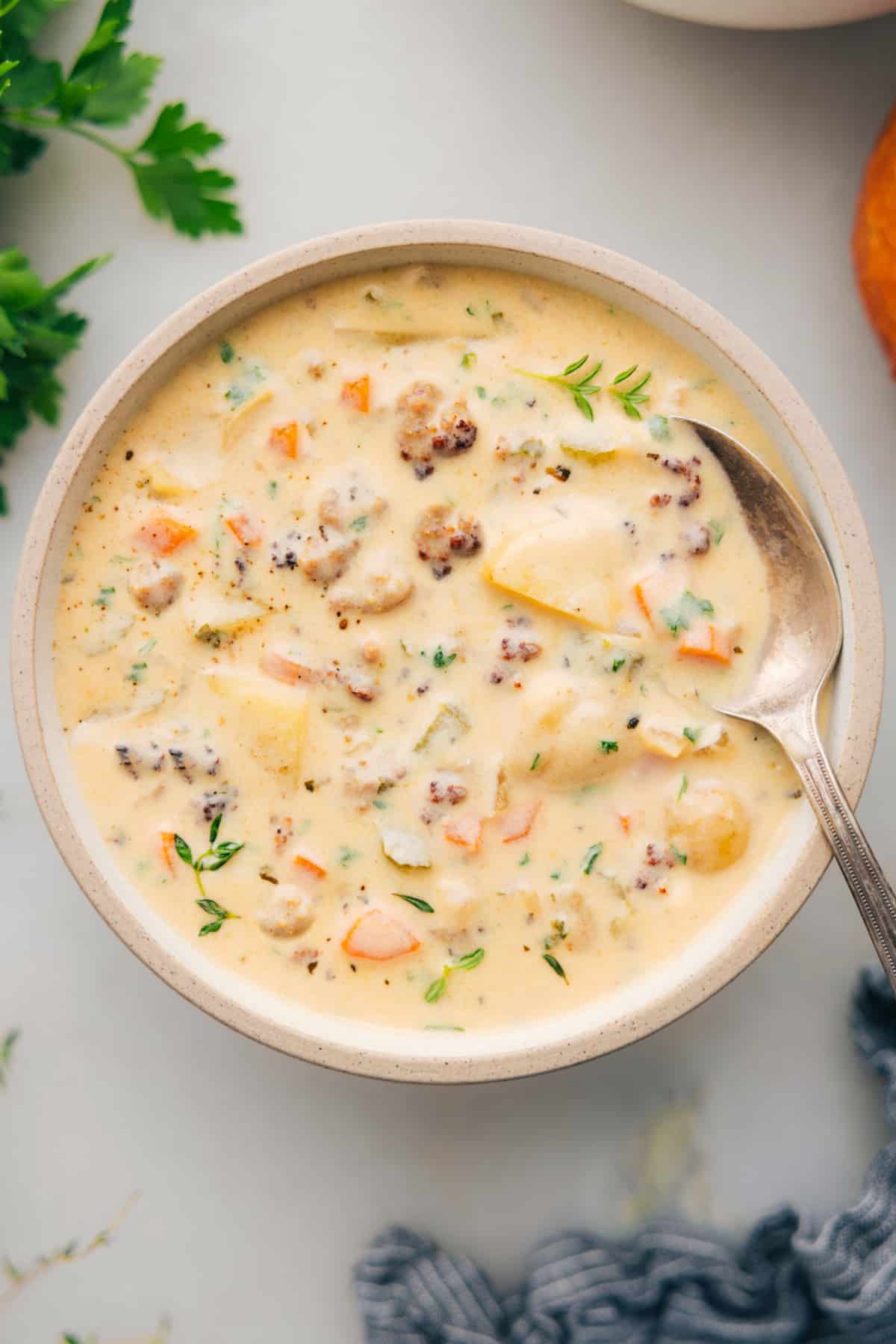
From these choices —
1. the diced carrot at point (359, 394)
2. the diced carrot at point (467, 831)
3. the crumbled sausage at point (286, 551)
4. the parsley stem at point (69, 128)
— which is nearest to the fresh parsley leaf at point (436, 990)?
the diced carrot at point (467, 831)

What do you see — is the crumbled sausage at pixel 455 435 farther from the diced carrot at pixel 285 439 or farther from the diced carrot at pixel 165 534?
the diced carrot at pixel 165 534

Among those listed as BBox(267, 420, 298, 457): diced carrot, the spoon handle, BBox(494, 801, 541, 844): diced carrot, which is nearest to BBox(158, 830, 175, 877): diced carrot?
BBox(494, 801, 541, 844): diced carrot

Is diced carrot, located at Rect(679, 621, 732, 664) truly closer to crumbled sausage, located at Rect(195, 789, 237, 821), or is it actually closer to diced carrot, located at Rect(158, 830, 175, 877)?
crumbled sausage, located at Rect(195, 789, 237, 821)

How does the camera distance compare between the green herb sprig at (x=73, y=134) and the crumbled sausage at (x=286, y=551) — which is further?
the green herb sprig at (x=73, y=134)

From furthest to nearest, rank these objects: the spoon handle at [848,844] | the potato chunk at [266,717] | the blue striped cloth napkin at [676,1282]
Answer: the blue striped cloth napkin at [676,1282]
the potato chunk at [266,717]
the spoon handle at [848,844]

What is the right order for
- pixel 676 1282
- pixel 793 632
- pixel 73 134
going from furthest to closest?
pixel 73 134
pixel 676 1282
pixel 793 632

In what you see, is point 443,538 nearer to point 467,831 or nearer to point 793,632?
point 467,831

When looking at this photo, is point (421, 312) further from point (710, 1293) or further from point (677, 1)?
point (710, 1293)

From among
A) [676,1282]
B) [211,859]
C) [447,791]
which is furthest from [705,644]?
[676,1282]
